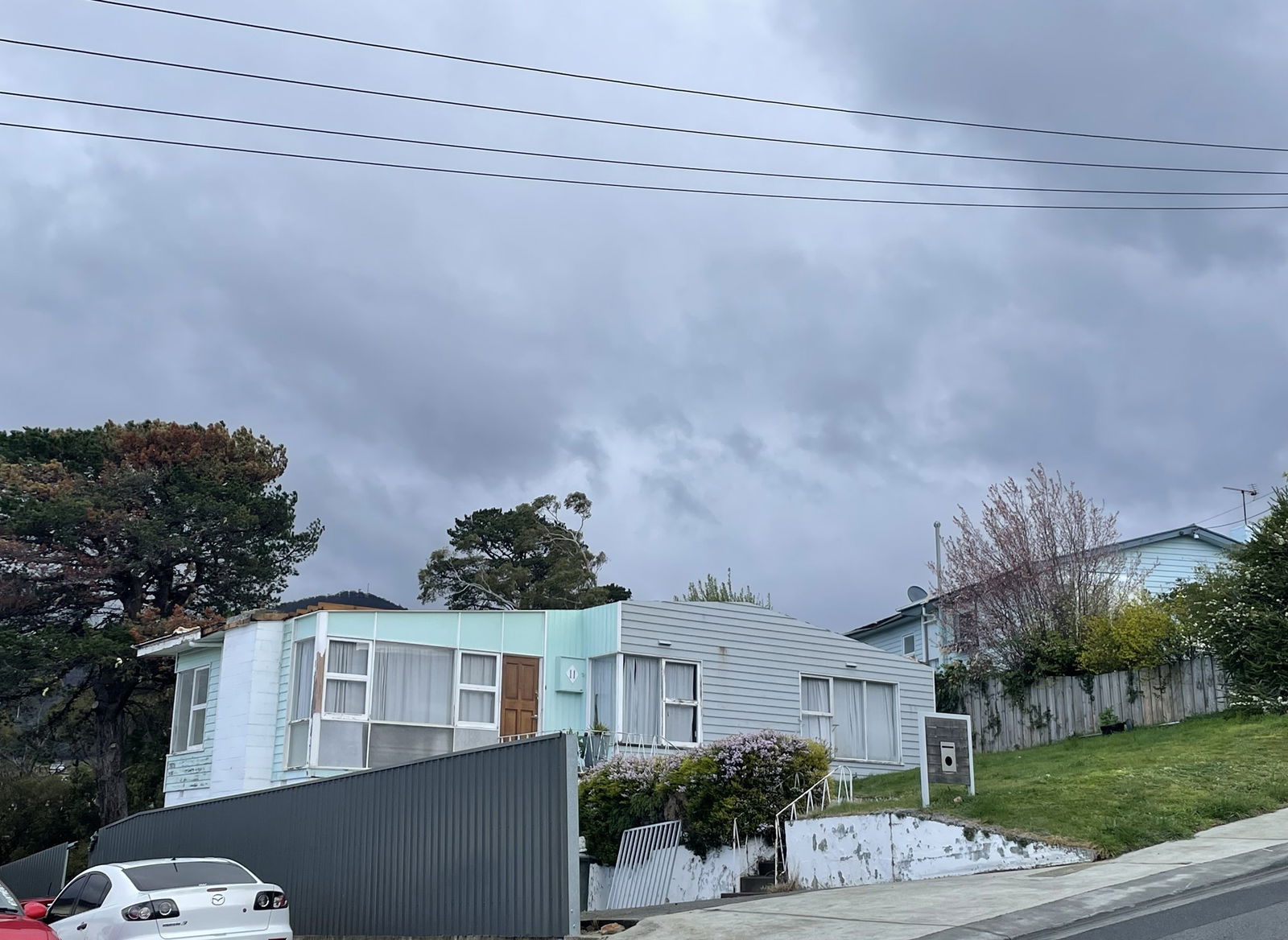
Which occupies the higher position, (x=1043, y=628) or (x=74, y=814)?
(x=1043, y=628)

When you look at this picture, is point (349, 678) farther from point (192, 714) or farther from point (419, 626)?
point (192, 714)

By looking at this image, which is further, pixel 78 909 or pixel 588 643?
pixel 588 643

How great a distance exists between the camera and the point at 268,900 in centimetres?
1270

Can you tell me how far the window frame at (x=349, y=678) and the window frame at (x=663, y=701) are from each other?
4455mm

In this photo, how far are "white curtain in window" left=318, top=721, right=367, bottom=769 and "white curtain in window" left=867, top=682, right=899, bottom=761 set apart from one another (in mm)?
10345

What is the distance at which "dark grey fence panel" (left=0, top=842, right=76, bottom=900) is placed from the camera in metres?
28.5

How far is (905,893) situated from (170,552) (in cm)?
3178

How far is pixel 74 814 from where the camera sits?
135ft

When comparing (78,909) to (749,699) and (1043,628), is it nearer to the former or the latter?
(749,699)

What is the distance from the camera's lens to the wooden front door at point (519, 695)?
2297cm

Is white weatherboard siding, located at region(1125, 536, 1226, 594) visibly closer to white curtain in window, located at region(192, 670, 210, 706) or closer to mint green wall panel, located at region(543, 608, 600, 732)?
mint green wall panel, located at region(543, 608, 600, 732)

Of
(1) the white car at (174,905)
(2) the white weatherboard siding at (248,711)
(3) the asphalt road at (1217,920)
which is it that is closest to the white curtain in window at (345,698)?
(2) the white weatherboard siding at (248,711)

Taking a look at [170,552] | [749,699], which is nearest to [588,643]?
[749,699]

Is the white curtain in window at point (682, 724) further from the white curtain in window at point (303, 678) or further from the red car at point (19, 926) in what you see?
the red car at point (19, 926)
